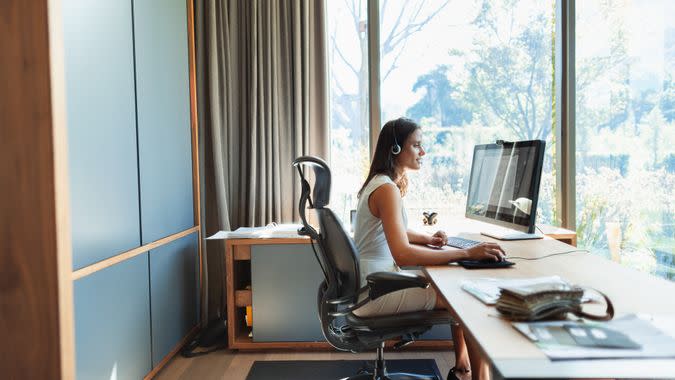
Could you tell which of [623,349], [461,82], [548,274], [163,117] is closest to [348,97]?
[461,82]

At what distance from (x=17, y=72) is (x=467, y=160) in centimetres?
255

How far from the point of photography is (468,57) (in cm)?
345

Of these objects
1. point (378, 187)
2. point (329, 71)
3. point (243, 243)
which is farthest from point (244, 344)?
point (329, 71)

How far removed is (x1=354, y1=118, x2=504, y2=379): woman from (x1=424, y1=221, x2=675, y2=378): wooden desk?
3.8 inches

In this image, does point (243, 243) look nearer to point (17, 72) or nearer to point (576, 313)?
point (17, 72)

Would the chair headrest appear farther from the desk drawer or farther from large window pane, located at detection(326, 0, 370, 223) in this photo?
large window pane, located at detection(326, 0, 370, 223)

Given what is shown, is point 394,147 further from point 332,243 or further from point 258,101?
point 258,101

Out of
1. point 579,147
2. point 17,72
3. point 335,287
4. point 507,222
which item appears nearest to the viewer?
point 17,72

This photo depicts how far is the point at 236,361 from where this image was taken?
2869mm

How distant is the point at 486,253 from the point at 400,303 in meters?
0.36

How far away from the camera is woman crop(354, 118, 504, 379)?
1.88 meters

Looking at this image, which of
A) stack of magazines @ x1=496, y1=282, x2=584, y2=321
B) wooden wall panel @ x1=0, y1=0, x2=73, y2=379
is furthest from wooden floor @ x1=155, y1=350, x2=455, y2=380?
stack of magazines @ x1=496, y1=282, x2=584, y2=321

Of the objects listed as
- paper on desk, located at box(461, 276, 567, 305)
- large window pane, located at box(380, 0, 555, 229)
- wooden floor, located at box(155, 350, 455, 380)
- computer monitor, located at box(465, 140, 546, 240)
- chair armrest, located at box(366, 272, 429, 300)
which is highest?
large window pane, located at box(380, 0, 555, 229)

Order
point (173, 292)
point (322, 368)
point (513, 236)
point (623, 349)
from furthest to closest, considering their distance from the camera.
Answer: point (173, 292), point (322, 368), point (513, 236), point (623, 349)
